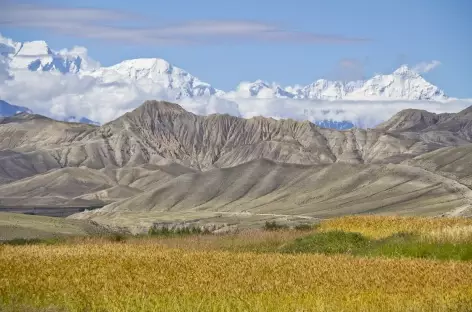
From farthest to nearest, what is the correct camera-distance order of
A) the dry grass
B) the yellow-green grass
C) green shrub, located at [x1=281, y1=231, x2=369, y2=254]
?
the dry grass → green shrub, located at [x1=281, y1=231, x2=369, y2=254] → the yellow-green grass

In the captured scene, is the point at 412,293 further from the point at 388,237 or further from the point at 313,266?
the point at 388,237

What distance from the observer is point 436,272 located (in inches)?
981

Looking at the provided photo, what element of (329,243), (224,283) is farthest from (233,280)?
(329,243)

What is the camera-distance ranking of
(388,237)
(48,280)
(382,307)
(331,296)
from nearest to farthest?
(382,307)
(331,296)
(48,280)
(388,237)

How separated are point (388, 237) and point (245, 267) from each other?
1528 centimetres

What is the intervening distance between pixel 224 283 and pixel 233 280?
796 mm

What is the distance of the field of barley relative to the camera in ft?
63.8

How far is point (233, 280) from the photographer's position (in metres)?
23.4

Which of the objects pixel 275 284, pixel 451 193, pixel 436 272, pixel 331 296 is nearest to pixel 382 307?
pixel 331 296

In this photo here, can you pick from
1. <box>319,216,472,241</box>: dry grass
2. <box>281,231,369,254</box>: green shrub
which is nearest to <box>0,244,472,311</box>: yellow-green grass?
<box>281,231,369,254</box>: green shrub

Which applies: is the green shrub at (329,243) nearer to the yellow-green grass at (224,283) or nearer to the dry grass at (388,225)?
the dry grass at (388,225)

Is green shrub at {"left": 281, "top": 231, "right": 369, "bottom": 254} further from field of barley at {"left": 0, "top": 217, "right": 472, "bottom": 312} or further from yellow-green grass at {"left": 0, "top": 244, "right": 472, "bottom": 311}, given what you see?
yellow-green grass at {"left": 0, "top": 244, "right": 472, "bottom": 311}

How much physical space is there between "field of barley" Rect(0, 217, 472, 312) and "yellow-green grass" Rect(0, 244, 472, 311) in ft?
0.09

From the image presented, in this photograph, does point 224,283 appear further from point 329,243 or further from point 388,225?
point 388,225
